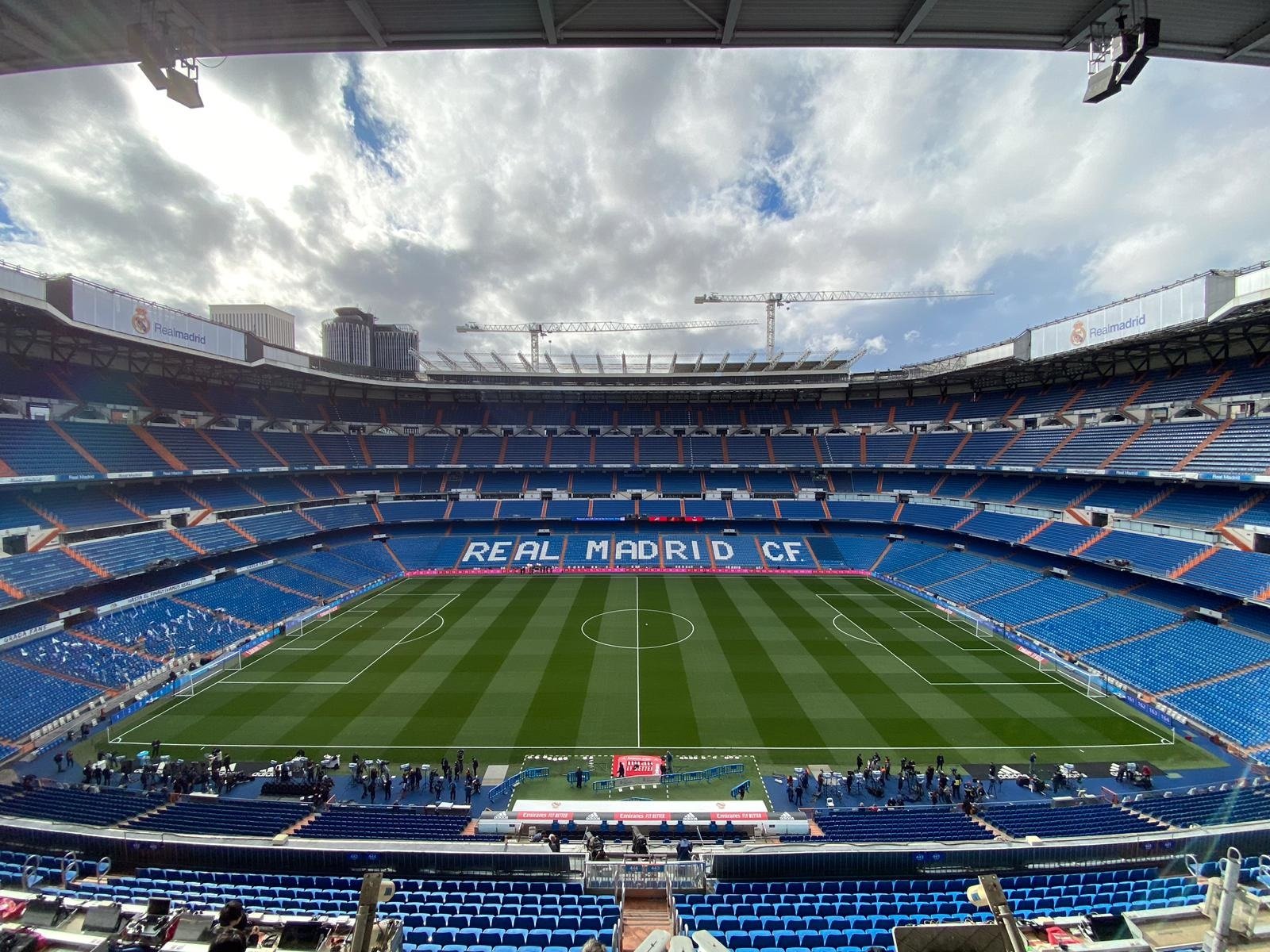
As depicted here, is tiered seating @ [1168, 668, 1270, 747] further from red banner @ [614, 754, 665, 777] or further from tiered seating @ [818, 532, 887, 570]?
tiered seating @ [818, 532, 887, 570]

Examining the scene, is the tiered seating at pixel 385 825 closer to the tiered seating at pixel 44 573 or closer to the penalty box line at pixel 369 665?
the penalty box line at pixel 369 665

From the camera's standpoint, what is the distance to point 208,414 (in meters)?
40.0

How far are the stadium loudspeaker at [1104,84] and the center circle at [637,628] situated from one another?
25.4 m

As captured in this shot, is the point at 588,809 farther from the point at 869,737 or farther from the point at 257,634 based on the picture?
the point at 257,634

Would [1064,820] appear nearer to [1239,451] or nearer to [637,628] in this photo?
[637,628]

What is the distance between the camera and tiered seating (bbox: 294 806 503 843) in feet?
45.0

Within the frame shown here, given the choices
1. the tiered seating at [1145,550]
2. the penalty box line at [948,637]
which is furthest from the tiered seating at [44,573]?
the tiered seating at [1145,550]

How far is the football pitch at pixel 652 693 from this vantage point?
19344 mm

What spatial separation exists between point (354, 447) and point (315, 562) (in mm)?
13330

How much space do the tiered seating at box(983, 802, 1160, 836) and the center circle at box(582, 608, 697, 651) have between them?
51.3 feet

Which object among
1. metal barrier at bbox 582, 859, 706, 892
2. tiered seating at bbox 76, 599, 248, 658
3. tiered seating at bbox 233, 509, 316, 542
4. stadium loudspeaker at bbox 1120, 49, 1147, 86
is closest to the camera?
stadium loudspeaker at bbox 1120, 49, 1147, 86

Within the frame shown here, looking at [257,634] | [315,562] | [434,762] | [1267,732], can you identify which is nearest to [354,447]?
[315,562]

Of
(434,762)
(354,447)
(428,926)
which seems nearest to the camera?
(428,926)

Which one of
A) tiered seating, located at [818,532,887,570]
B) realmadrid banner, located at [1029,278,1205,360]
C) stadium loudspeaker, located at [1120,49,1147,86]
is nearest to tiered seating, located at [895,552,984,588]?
tiered seating, located at [818,532,887,570]
